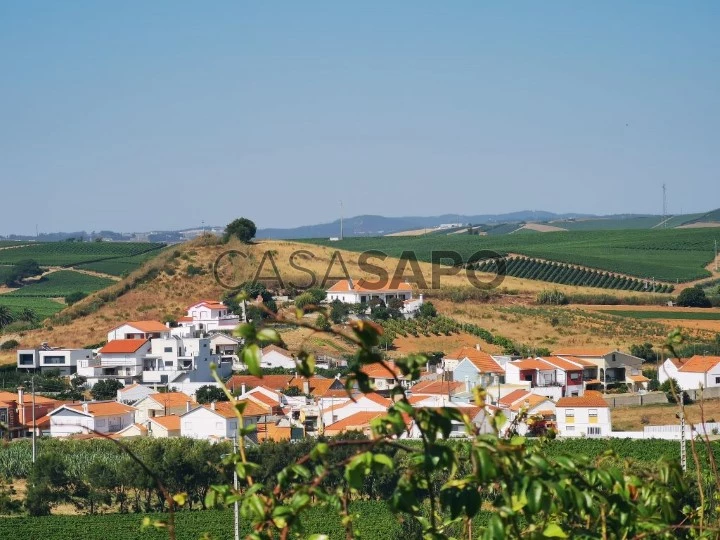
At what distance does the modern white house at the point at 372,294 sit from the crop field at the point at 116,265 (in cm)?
4373

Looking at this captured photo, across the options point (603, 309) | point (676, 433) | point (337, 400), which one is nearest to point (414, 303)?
point (603, 309)

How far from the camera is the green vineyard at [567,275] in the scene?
78.7 metres

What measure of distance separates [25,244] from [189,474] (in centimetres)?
11231

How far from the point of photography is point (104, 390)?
1756 inches

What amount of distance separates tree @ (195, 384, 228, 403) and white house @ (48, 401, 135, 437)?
3606 millimetres

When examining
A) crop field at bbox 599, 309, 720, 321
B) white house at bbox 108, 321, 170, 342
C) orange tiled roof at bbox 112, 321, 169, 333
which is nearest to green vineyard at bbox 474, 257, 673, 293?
crop field at bbox 599, 309, 720, 321

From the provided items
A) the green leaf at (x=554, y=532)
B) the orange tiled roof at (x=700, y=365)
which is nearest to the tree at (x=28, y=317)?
the orange tiled roof at (x=700, y=365)

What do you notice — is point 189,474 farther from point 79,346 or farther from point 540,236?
point 540,236

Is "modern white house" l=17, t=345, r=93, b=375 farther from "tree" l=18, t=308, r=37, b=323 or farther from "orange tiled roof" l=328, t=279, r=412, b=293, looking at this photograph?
"tree" l=18, t=308, r=37, b=323

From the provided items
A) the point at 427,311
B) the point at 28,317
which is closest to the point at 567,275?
the point at 427,311

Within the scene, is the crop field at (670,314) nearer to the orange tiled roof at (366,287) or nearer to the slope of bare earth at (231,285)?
the slope of bare earth at (231,285)

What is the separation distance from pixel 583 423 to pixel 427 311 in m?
21.5

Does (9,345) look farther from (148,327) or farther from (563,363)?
(563,363)

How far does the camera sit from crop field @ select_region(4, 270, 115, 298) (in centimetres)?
9350
